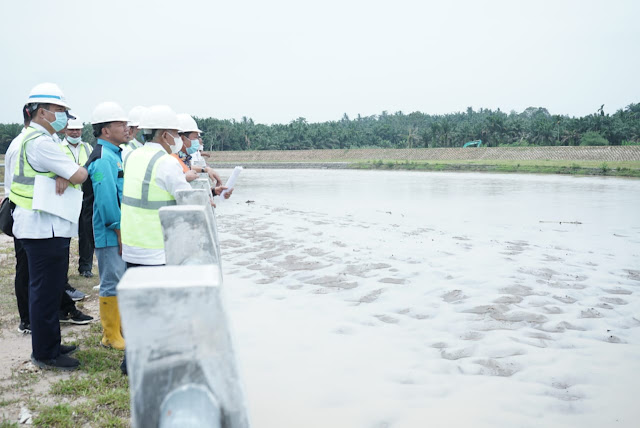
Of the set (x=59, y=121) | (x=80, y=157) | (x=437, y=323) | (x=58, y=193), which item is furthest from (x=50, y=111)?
(x=437, y=323)

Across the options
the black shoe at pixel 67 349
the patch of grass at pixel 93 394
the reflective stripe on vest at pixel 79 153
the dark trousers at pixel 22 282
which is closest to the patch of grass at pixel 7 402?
the patch of grass at pixel 93 394

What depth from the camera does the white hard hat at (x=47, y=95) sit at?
11.1ft

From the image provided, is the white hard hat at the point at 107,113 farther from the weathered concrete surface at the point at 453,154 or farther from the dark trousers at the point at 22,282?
the weathered concrete surface at the point at 453,154

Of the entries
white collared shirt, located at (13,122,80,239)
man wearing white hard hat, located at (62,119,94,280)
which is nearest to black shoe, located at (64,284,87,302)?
man wearing white hard hat, located at (62,119,94,280)

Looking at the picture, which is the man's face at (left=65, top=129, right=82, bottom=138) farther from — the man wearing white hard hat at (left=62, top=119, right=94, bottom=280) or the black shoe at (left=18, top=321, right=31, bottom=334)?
the black shoe at (left=18, top=321, right=31, bottom=334)

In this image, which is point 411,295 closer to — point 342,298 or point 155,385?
point 342,298

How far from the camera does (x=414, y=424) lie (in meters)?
3.01

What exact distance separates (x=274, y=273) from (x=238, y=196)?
11181 millimetres

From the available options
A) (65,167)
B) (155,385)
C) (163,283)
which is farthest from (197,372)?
(65,167)

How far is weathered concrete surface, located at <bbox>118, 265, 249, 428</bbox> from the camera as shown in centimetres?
86

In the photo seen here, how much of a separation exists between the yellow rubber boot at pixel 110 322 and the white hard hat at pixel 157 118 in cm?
139

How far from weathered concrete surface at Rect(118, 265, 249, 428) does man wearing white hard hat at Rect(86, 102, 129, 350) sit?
10.0 feet

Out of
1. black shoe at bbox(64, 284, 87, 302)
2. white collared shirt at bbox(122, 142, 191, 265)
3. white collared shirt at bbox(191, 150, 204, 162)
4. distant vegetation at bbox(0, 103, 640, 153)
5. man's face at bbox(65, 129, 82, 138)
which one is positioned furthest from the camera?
distant vegetation at bbox(0, 103, 640, 153)

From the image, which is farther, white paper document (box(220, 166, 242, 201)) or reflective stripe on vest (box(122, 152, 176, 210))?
white paper document (box(220, 166, 242, 201))
